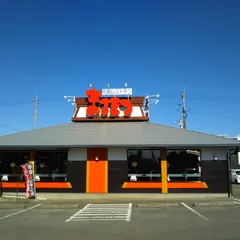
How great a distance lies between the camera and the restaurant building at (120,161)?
68.7 ft

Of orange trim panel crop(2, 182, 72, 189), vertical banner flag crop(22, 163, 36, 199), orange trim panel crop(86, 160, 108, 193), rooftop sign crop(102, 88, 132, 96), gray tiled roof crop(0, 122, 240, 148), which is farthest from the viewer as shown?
rooftop sign crop(102, 88, 132, 96)

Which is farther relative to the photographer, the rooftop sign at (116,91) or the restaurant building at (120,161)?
the rooftop sign at (116,91)

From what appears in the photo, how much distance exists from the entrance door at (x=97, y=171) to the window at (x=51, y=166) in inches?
63.6

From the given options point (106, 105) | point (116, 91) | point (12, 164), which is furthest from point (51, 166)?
point (116, 91)

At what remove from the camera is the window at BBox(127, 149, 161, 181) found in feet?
70.5

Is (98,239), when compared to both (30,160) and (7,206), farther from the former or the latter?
(30,160)

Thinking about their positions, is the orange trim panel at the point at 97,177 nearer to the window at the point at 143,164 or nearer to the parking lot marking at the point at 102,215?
the window at the point at 143,164

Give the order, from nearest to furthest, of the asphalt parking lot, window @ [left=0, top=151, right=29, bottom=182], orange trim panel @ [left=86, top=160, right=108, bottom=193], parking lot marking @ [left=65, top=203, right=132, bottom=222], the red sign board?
the asphalt parking lot → parking lot marking @ [left=65, top=203, right=132, bottom=222] → orange trim panel @ [left=86, top=160, right=108, bottom=193] → window @ [left=0, top=151, right=29, bottom=182] → the red sign board

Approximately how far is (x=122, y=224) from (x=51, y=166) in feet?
39.3

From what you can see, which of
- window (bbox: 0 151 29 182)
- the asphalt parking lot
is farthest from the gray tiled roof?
the asphalt parking lot

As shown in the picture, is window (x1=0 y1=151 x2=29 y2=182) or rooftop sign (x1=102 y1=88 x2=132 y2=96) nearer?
window (x1=0 y1=151 x2=29 y2=182)

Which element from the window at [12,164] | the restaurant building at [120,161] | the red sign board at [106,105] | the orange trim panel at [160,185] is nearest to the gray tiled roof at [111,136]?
the restaurant building at [120,161]

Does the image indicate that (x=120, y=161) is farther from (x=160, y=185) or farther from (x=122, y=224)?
(x=122, y=224)

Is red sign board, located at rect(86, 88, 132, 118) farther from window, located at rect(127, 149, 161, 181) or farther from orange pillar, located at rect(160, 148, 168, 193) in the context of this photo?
orange pillar, located at rect(160, 148, 168, 193)
